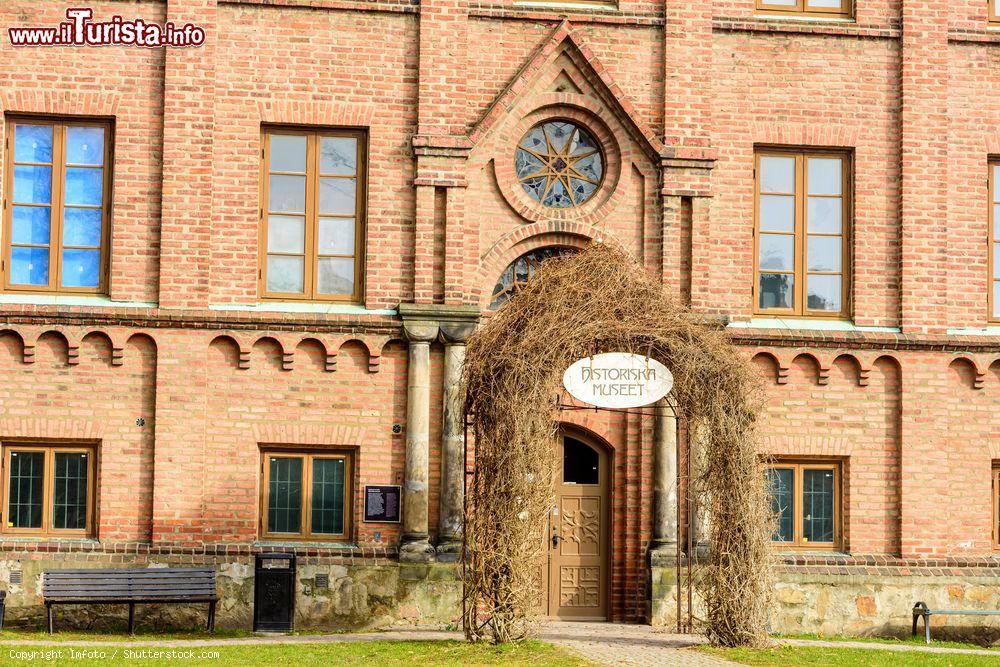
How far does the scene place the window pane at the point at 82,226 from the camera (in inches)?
658

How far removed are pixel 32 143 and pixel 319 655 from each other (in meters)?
7.54

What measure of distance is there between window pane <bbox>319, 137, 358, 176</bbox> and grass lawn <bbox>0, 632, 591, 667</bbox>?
600 cm

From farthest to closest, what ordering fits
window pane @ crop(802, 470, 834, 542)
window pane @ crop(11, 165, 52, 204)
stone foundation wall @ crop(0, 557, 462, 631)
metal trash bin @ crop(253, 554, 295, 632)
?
window pane @ crop(802, 470, 834, 542) < window pane @ crop(11, 165, 52, 204) < stone foundation wall @ crop(0, 557, 462, 631) < metal trash bin @ crop(253, 554, 295, 632)

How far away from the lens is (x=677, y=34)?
17188 millimetres

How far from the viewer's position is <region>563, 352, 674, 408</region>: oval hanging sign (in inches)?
533

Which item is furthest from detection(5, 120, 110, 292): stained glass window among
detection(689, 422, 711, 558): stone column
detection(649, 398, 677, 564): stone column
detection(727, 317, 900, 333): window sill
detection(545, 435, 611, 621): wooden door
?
detection(727, 317, 900, 333): window sill

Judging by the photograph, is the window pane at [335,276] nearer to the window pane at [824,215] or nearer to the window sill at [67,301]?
the window sill at [67,301]

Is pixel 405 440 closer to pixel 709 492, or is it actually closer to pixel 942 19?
pixel 709 492

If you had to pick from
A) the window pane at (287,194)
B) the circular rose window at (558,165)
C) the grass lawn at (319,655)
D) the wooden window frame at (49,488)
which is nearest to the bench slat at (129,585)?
the wooden window frame at (49,488)

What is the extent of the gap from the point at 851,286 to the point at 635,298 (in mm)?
4792

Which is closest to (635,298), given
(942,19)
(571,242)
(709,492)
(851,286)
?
(709,492)

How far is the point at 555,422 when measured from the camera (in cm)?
1353

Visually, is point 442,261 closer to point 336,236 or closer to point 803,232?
point 336,236

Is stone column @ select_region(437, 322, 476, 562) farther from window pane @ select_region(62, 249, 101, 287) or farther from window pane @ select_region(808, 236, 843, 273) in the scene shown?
window pane @ select_region(808, 236, 843, 273)
